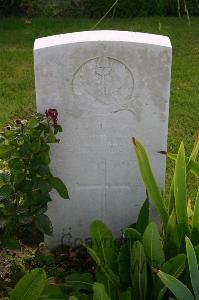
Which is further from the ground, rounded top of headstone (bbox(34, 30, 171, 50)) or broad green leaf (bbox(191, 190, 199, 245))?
rounded top of headstone (bbox(34, 30, 171, 50))

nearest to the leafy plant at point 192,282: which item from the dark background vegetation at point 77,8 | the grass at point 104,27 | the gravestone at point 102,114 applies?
the gravestone at point 102,114

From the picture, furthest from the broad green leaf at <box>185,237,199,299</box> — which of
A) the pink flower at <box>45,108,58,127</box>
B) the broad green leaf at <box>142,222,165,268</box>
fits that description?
the pink flower at <box>45,108,58,127</box>

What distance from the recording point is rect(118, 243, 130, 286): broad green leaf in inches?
105

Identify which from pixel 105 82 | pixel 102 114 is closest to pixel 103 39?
pixel 105 82

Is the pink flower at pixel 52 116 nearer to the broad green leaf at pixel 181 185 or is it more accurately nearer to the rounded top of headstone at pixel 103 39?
the rounded top of headstone at pixel 103 39

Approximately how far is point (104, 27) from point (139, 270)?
559cm

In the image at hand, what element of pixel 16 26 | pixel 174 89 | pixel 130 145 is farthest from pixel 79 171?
pixel 16 26

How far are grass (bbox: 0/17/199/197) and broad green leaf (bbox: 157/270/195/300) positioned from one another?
168 cm

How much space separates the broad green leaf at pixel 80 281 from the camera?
2736mm

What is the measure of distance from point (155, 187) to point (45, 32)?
17.7 ft

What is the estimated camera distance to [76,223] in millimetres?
3215

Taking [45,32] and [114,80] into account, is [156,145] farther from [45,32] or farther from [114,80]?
[45,32]

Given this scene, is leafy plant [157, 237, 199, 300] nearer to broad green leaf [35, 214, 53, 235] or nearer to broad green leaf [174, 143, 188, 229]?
broad green leaf [174, 143, 188, 229]

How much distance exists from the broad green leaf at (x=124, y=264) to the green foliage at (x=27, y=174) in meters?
0.39
